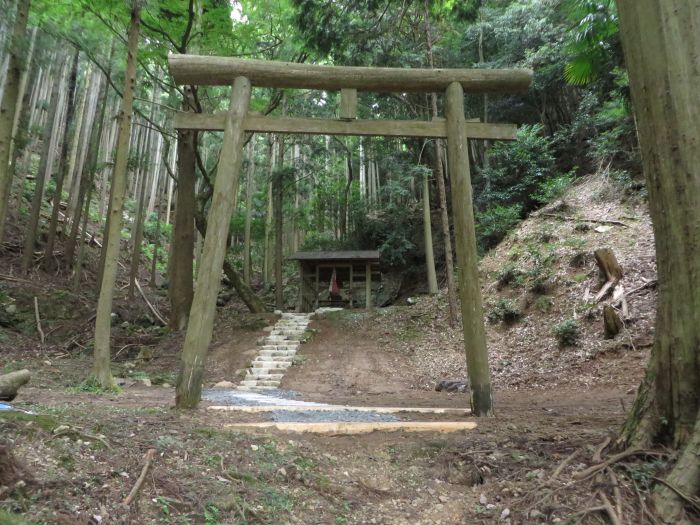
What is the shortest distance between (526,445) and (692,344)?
4.85 ft

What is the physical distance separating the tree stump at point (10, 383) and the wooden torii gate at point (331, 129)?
4.68 ft

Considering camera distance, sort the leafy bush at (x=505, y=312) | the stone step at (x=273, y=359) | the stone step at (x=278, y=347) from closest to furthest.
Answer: the leafy bush at (x=505, y=312) < the stone step at (x=273, y=359) < the stone step at (x=278, y=347)

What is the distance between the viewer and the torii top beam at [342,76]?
5297mm

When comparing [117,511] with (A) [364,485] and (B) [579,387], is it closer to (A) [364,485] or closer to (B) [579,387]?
(A) [364,485]

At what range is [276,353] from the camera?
12.8m

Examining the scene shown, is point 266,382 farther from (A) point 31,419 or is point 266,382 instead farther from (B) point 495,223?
(B) point 495,223

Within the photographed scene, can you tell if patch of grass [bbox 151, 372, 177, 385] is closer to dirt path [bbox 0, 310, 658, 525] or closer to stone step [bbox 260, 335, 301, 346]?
stone step [bbox 260, 335, 301, 346]

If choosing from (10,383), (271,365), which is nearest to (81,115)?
(271,365)

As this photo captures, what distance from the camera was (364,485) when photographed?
3330 millimetres

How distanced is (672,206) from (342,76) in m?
3.82

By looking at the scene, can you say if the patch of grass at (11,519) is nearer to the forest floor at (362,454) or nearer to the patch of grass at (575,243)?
the forest floor at (362,454)

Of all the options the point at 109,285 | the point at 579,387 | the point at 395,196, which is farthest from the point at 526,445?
the point at 395,196

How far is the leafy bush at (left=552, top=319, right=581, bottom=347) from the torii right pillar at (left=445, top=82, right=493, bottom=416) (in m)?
5.04

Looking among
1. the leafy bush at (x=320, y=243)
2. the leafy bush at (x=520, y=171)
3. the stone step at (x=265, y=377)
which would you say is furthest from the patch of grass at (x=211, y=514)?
the leafy bush at (x=320, y=243)
